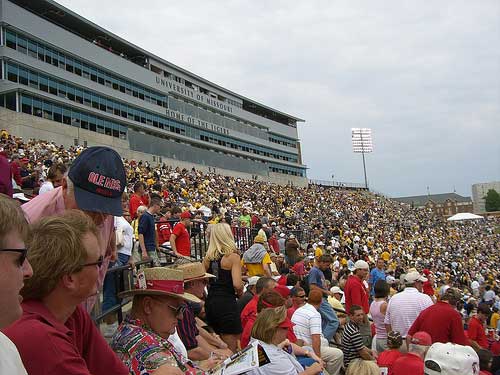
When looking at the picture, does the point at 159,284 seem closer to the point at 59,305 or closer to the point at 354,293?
the point at 59,305

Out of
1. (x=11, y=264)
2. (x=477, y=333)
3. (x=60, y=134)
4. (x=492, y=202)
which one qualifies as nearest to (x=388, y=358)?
(x=477, y=333)

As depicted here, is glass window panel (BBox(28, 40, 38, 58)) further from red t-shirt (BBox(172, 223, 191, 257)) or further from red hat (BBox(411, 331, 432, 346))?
red hat (BBox(411, 331, 432, 346))

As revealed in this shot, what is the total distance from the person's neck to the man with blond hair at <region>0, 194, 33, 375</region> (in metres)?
0.47

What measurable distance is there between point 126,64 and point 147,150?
8.83 m

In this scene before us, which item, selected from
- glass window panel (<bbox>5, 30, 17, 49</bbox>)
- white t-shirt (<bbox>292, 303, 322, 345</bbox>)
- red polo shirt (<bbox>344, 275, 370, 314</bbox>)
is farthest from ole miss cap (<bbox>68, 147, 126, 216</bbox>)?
glass window panel (<bbox>5, 30, 17, 49</bbox>)

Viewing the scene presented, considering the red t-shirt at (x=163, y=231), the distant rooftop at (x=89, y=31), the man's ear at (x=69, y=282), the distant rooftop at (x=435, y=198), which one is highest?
the distant rooftop at (x=89, y=31)

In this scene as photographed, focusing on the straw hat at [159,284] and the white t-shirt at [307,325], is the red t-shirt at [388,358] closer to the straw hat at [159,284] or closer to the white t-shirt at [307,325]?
the white t-shirt at [307,325]

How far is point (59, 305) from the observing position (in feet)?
6.81

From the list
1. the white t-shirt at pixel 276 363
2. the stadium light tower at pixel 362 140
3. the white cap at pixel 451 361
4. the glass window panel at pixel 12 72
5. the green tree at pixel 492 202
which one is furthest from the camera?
the green tree at pixel 492 202

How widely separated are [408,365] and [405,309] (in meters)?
2.23

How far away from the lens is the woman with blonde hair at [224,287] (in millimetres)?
5867

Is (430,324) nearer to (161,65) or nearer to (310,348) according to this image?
(310,348)

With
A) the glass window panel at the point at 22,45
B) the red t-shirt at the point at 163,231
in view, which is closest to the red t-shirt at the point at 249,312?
the red t-shirt at the point at 163,231

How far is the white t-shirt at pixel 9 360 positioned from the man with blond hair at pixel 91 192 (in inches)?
51.9
